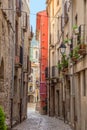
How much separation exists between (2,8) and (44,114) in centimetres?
2207

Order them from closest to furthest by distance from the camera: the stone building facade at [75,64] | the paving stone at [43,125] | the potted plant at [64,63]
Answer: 1. the stone building facade at [75,64]
2. the paving stone at [43,125]
3. the potted plant at [64,63]

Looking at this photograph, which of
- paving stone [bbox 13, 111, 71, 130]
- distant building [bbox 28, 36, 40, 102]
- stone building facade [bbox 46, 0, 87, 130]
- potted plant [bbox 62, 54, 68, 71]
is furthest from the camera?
distant building [bbox 28, 36, 40, 102]

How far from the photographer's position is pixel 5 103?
53.1 feet

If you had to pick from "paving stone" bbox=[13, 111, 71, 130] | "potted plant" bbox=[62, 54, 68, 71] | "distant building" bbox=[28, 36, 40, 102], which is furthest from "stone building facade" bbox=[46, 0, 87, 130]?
"distant building" bbox=[28, 36, 40, 102]

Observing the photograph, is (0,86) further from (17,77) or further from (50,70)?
(50,70)

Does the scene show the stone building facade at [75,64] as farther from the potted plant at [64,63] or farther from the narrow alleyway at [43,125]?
the narrow alleyway at [43,125]

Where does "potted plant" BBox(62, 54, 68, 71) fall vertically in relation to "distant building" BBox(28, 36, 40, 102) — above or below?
below

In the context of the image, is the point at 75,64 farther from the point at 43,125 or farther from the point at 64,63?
the point at 43,125

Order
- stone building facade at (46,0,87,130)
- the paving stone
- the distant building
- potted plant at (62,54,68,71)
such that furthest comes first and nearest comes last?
the distant building → potted plant at (62,54,68,71) → the paving stone → stone building facade at (46,0,87,130)

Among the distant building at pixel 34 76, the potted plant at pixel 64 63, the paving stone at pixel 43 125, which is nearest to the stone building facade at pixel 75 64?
the potted plant at pixel 64 63

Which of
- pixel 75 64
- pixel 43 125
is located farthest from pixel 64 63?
pixel 75 64

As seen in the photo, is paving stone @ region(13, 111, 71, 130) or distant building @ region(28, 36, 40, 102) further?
distant building @ region(28, 36, 40, 102)

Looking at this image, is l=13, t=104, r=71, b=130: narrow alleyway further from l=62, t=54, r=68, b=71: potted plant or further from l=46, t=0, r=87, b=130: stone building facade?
l=62, t=54, r=68, b=71: potted plant

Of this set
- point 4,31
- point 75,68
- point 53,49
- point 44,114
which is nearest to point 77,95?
point 75,68
